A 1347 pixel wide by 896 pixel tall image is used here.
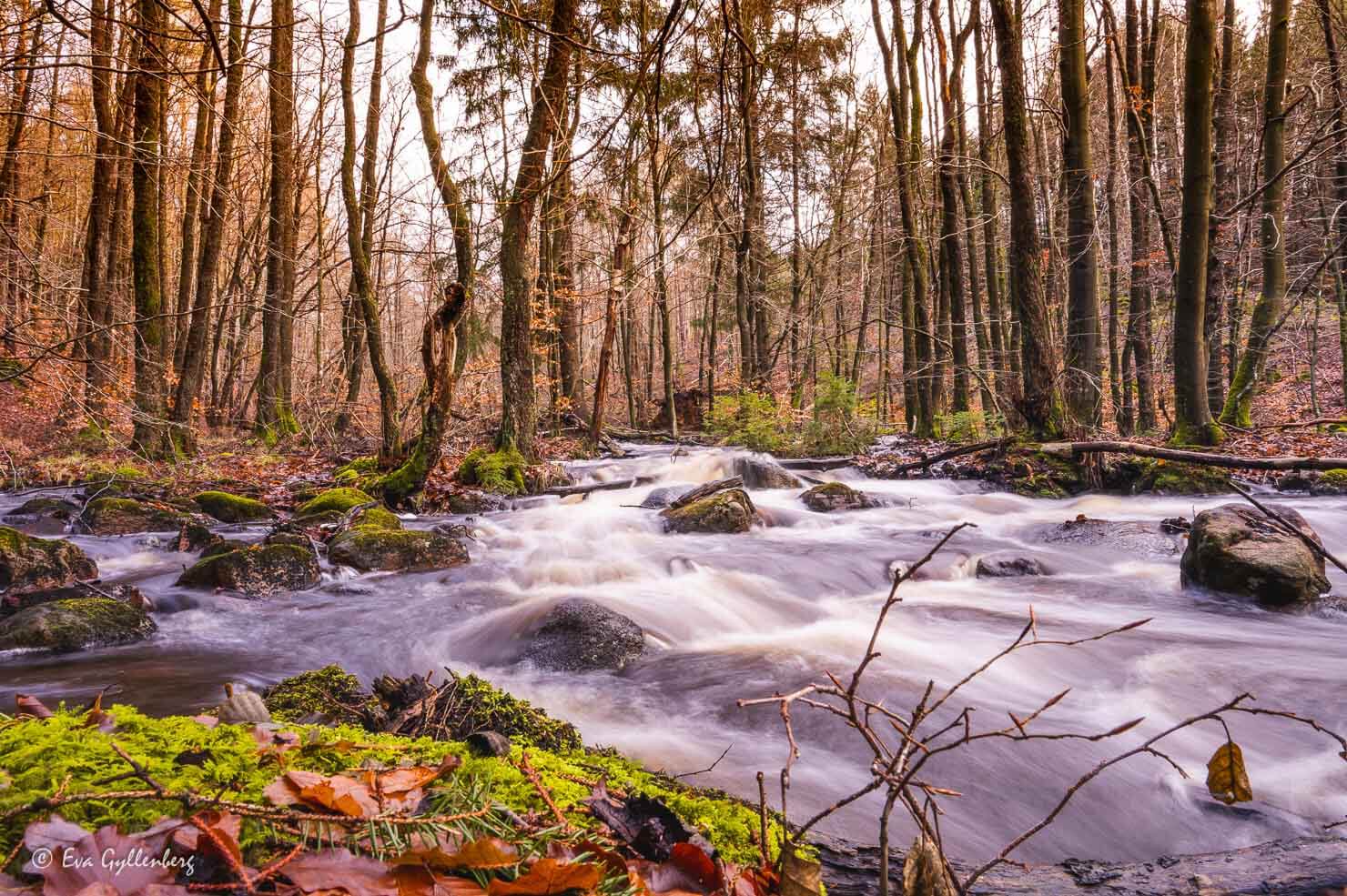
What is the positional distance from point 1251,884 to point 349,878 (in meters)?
2.19

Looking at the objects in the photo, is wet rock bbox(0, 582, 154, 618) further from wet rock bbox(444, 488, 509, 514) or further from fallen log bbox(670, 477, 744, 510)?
fallen log bbox(670, 477, 744, 510)

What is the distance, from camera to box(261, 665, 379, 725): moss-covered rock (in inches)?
111

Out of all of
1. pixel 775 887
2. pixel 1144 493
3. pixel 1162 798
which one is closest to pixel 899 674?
pixel 1162 798

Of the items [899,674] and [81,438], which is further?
[81,438]

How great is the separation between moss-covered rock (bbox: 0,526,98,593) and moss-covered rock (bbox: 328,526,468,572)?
2.04 meters

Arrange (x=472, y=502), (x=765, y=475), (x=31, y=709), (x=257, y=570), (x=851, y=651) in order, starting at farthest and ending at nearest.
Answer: (x=765, y=475) < (x=472, y=502) < (x=257, y=570) < (x=851, y=651) < (x=31, y=709)

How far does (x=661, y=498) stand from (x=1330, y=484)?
8.90 m

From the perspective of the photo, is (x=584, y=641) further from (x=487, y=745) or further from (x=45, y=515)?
(x=45, y=515)

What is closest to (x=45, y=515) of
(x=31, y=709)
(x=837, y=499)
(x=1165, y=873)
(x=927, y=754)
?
(x=31, y=709)

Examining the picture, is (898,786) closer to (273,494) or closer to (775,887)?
(775,887)

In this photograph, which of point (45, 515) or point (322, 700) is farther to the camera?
point (45, 515)

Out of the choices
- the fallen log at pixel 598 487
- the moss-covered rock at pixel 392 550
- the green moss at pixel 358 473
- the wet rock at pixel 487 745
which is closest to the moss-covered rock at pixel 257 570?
the moss-covered rock at pixel 392 550

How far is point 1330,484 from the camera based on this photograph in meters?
9.30

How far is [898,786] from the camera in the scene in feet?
4.07
